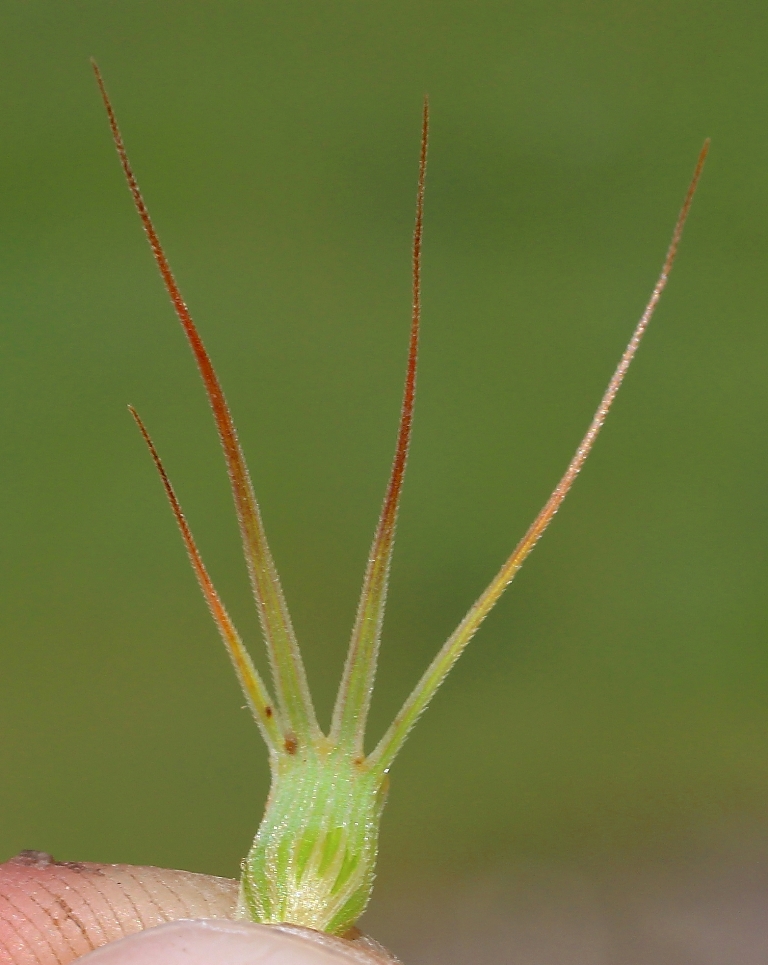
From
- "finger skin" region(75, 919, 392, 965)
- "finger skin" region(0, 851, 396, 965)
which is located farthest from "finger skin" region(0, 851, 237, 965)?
"finger skin" region(75, 919, 392, 965)

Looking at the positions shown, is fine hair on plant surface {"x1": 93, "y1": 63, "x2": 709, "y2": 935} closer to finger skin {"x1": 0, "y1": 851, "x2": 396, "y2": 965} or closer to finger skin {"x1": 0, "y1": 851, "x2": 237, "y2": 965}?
finger skin {"x1": 0, "y1": 851, "x2": 396, "y2": 965}

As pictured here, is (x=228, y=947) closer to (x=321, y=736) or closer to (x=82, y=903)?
(x=321, y=736)

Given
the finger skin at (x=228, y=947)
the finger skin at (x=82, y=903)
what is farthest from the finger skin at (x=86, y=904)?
the finger skin at (x=228, y=947)

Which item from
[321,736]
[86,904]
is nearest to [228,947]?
[321,736]

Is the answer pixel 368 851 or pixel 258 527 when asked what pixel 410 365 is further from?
pixel 368 851

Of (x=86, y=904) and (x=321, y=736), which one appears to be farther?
(x=86, y=904)

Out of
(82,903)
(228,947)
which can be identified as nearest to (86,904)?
(82,903)

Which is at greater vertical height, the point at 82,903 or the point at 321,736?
the point at 321,736
